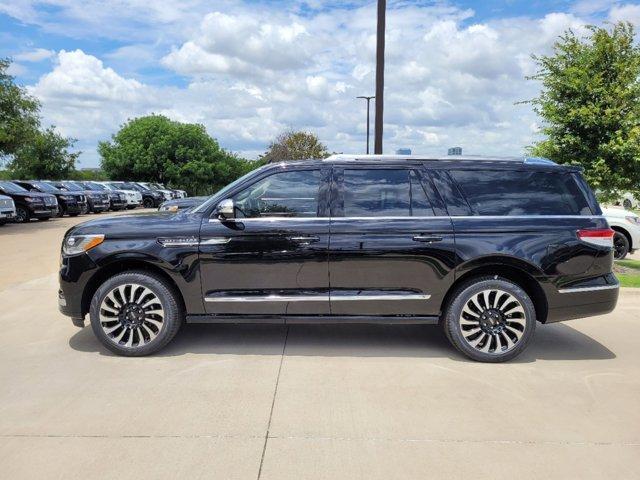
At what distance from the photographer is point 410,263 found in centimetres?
486

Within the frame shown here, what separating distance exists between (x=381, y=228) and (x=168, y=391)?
2.21 metres

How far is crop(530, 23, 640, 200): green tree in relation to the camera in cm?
941

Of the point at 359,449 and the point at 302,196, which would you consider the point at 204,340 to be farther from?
the point at 359,449

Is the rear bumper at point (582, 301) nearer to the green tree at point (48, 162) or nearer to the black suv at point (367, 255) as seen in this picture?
the black suv at point (367, 255)

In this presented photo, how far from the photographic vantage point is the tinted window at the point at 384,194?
4.94m

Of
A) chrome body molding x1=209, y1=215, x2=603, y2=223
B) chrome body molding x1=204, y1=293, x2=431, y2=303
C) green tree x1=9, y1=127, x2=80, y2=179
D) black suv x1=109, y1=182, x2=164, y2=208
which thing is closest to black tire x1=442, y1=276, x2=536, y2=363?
chrome body molding x1=204, y1=293, x2=431, y2=303

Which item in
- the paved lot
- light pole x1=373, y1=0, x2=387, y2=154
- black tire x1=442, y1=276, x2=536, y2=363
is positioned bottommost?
the paved lot

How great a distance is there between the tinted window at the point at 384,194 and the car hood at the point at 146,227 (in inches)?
55.0

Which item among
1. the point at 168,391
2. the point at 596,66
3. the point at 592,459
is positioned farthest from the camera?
the point at 596,66

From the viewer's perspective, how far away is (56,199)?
872 inches

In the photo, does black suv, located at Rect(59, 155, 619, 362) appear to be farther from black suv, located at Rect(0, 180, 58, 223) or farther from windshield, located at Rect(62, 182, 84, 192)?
windshield, located at Rect(62, 182, 84, 192)

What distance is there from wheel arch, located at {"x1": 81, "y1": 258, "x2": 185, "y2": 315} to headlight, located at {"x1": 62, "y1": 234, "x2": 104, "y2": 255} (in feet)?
0.74

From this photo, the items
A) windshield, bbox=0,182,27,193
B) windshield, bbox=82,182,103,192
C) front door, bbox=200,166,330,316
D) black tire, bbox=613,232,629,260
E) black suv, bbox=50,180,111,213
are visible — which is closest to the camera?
front door, bbox=200,166,330,316

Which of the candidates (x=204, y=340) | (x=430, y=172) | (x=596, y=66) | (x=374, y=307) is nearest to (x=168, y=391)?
(x=204, y=340)
